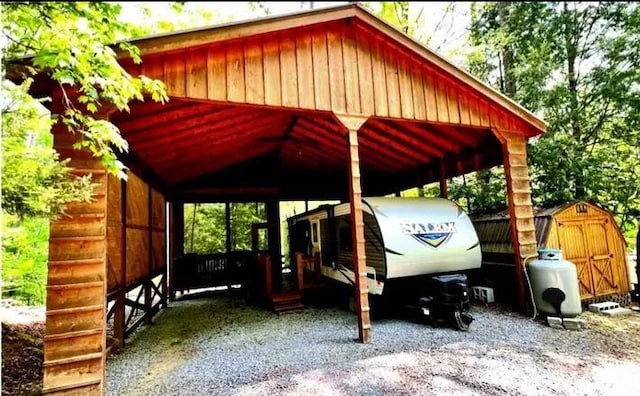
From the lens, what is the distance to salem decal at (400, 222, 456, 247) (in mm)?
5871

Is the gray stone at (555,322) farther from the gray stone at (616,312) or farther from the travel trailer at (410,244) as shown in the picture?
the gray stone at (616,312)

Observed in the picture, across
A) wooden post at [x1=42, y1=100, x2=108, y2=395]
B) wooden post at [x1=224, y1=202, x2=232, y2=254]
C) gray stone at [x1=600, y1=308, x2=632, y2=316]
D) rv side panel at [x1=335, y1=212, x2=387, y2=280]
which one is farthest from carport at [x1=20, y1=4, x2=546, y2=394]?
wooden post at [x1=224, y1=202, x2=232, y2=254]

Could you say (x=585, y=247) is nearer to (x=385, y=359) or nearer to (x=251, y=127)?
(x=385, y=359)

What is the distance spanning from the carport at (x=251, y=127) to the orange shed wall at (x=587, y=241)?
921mm

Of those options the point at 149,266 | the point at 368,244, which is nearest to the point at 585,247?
the point at 368,244

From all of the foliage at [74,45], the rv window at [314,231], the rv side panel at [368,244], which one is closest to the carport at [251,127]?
the foliage at [74,45]

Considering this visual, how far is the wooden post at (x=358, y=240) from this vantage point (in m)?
4.72

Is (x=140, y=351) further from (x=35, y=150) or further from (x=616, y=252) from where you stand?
(x=616, y=252)

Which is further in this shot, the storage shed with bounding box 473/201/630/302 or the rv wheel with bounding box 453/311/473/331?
the storage shed with bounding box 473/201/630/302

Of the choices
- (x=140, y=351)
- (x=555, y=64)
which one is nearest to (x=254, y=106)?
(x=140, y=351)

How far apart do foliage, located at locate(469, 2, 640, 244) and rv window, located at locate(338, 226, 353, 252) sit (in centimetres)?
460

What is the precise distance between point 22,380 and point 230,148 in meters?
5.15

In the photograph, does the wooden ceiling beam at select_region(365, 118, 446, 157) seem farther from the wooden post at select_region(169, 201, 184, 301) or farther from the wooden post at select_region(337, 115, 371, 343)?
the wooden post at select_region(169, 201, 184, 301)

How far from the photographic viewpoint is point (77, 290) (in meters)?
3.42
